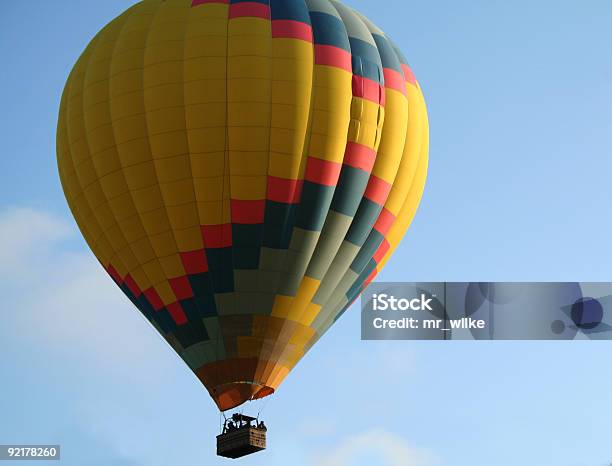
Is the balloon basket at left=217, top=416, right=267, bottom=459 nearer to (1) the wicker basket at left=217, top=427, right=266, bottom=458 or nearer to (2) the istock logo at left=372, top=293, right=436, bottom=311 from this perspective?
(1) the wicker basket at left=217, top=427, right=266, bottom=458

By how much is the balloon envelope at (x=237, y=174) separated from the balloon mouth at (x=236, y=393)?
0.13 ft

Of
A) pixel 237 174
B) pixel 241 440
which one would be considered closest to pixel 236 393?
pixel 241 440

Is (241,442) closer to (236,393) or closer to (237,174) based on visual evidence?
(236,393)

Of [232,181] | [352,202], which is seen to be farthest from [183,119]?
[352,202]

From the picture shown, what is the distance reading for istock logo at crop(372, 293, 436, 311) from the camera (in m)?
37.1

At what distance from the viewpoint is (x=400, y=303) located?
37375mm

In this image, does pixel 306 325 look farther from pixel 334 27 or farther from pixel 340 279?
pixel 334 27

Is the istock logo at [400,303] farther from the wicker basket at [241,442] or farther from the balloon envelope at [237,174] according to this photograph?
the wicker basket at [241,442]

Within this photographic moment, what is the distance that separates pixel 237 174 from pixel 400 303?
7.39 meters

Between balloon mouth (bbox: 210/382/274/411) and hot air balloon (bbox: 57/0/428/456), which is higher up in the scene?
hot air balloon (bbox: 57/0/428/456)

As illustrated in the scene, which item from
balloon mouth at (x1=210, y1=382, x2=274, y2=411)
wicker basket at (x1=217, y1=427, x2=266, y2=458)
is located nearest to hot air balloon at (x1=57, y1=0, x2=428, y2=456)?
balloon mouth at (x1=210, y1=382, x2=274, y2=411)

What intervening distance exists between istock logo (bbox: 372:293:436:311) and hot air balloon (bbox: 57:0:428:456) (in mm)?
3687

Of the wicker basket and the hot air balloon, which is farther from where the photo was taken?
the hot air balloon

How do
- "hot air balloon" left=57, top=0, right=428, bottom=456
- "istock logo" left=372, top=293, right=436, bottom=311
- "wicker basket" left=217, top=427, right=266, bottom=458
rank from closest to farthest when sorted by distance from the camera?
1. "wicker basket" left=217, top=427, right=266, bottom=458
2. "hot air balloon" left=57, top=0, right=428, bottom=456
3. "istock logo" left=372, top=293, right=436, bottom=311
